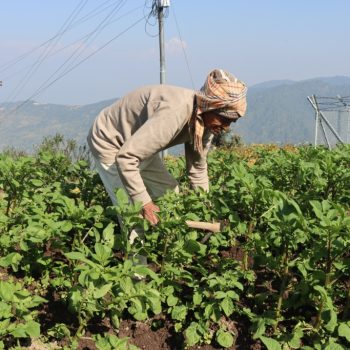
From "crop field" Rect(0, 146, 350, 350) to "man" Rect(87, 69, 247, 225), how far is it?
0.19m

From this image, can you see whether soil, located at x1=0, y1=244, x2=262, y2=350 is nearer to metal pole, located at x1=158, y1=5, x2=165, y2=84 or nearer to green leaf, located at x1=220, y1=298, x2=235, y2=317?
green leaf, located at x1=220, y1=298, x2=235, y2=317

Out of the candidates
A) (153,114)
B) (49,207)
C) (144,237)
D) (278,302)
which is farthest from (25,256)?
(278,302)

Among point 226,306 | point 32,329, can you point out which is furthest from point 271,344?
point 32,329

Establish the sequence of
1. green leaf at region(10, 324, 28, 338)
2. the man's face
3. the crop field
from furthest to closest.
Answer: the man's face < the crop field < green leaf at region(10, 324, 28, 338)

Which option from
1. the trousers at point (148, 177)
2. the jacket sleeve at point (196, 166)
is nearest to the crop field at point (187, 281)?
the jacket sleeve at point (196, 166)

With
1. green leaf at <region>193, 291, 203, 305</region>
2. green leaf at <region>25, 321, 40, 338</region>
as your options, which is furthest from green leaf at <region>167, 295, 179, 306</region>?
green leaf at <region>25, 321, 40, 338</region>

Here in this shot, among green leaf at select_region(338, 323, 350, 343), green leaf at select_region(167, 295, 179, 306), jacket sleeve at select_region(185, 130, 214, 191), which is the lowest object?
green leaf at select_region(167, 295, 179, 306)

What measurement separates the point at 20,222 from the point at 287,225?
2.05m

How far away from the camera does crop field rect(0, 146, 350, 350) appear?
2.54 metres

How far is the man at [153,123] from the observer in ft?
9.43

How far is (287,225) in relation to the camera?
2613 mm

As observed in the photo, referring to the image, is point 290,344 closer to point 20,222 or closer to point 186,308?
point 186,308

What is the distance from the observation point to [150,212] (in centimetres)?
306

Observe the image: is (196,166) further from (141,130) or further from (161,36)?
(161,36)
